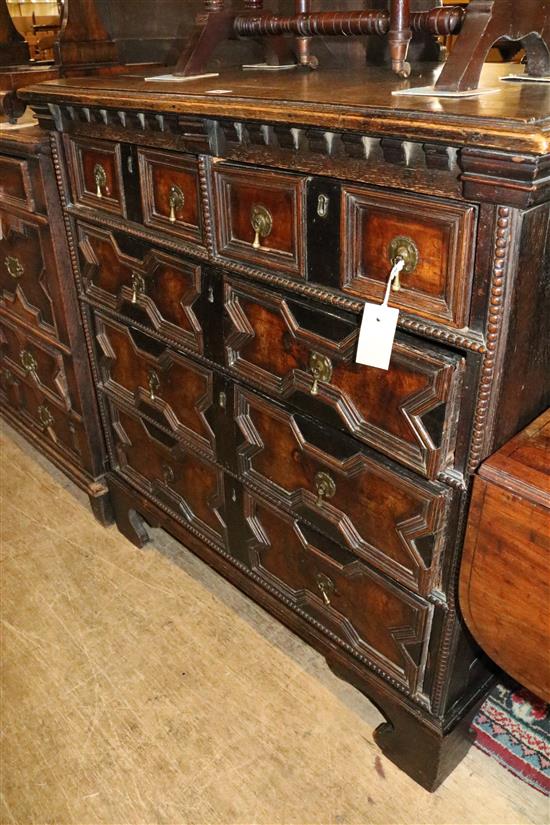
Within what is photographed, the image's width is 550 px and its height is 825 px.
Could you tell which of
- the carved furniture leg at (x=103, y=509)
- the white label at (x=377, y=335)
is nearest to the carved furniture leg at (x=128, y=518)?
the carved furniture leg at (x=103, y=509)

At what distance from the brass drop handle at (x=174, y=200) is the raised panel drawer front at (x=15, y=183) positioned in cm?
57

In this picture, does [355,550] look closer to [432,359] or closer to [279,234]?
[432,359]

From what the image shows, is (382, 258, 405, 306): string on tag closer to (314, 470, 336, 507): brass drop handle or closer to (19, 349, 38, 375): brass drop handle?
(314, 470, 336, 507): brass drop handle

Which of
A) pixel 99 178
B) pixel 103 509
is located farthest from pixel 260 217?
pixel 103 509

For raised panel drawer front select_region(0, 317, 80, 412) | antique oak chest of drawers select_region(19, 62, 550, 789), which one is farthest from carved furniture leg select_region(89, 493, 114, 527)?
antique oak chest of drawers select_region(19, 62, 550, 789)

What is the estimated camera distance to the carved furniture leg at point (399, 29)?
1140 millimetres

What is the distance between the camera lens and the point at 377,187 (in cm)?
102

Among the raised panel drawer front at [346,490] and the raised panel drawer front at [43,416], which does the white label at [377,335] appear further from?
the raised panel drawer front at [43,416]

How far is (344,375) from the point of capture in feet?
3.96

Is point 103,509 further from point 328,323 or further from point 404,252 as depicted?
point 404,252

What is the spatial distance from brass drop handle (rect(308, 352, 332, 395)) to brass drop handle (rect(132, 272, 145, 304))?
0.55 meters

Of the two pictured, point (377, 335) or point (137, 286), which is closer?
point (377, 335)

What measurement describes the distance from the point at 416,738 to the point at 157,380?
100 centimetres

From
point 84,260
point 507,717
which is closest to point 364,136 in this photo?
point 84,260
